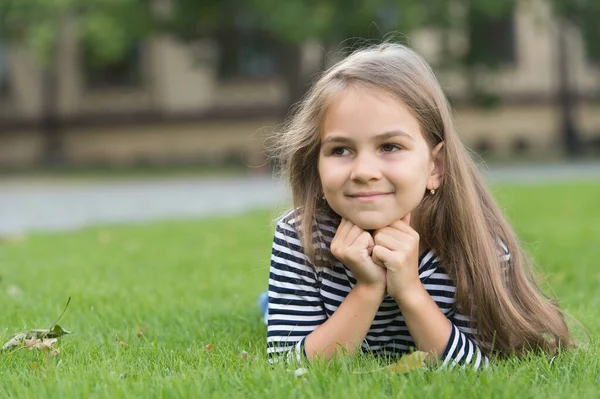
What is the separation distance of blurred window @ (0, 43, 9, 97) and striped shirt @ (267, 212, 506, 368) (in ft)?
87.8

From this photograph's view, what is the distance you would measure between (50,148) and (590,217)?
21.4 meters

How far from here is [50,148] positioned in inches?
1083

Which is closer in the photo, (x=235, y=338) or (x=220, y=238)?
(x=235, y=338)

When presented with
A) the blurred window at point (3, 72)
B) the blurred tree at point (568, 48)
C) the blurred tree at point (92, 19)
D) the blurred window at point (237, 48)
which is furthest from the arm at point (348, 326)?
the blurred window at point (3, 72)

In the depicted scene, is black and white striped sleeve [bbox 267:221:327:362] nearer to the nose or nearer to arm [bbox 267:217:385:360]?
arm [bbox 267:217:385:360]

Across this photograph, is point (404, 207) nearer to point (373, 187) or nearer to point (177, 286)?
point (373, 187)

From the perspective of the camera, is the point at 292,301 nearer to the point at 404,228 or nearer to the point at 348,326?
the point at 348,326

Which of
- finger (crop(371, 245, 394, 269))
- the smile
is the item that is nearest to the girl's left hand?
finger (crop(371, 245, 394, 269))

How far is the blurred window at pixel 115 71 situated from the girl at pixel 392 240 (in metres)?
25.4

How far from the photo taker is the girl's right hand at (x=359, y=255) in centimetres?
255

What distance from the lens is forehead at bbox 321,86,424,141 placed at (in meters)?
2.60

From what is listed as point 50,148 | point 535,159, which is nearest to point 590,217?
point 535,159

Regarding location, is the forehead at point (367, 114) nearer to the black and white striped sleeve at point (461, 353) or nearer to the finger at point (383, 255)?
the finger at point (383, 255)

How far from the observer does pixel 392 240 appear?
102 inches
